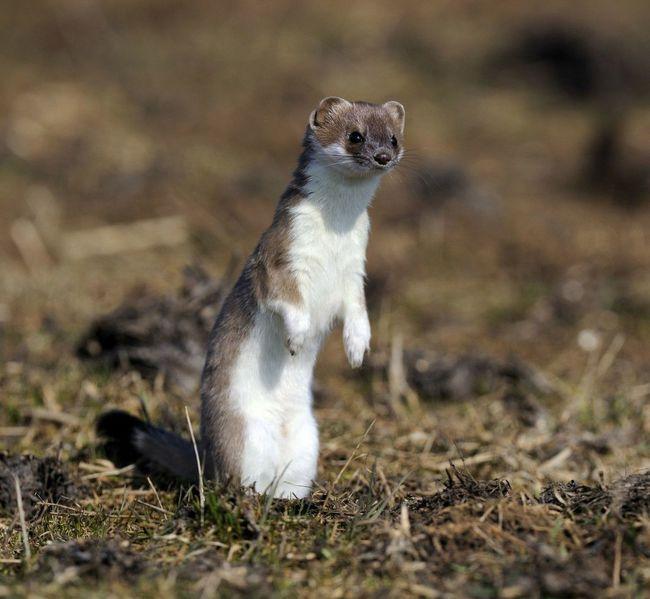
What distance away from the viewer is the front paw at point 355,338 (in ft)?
15.1

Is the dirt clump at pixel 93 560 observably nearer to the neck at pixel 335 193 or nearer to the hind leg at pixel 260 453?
the hind leg at pixel 260 453

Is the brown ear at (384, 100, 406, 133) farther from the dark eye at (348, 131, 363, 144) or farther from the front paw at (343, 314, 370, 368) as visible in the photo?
the front paw at (343, 314, 370, 368)

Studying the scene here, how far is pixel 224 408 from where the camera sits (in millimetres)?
4500

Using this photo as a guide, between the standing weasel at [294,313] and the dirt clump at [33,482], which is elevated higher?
the standing weasel at [294,313]

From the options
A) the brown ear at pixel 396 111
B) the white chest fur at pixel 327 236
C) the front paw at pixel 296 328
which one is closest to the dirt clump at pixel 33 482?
the front paw at pixel 296 328

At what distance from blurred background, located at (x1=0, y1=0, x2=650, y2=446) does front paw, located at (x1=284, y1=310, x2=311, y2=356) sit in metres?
1.24

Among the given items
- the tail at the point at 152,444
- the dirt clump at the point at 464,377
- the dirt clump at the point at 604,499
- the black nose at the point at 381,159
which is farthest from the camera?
the dirt clump at the point at 464,377

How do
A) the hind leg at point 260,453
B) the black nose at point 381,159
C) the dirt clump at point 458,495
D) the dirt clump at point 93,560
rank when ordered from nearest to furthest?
the dirt clump at point 93,560, the dirt clump at point 458,495, the black nose at point 381,159, the hind leg at point 260,453

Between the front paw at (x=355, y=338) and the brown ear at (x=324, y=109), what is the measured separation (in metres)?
0.98

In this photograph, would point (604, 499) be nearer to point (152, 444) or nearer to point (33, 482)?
point (152, 444)

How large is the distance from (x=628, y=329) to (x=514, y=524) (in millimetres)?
4969

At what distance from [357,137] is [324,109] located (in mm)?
291

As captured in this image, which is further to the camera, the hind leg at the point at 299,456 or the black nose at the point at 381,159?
the hind leg at the point at 299,456

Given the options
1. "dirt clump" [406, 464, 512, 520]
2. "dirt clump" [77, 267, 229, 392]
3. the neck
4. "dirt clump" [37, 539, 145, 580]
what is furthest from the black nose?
"dirt clump" [77, 267, 229, 392]
